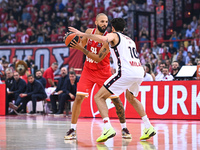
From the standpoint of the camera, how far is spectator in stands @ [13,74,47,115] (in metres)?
15.9

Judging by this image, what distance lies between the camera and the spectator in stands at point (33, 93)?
628 inches

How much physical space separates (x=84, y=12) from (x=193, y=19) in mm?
7422

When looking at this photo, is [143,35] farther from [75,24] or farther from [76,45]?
[76,45]

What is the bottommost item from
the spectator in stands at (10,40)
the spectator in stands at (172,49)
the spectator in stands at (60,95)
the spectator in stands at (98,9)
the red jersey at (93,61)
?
the spectator in stands at (60,95)

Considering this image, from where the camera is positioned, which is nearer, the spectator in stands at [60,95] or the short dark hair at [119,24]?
the short dark hair at [119,24]

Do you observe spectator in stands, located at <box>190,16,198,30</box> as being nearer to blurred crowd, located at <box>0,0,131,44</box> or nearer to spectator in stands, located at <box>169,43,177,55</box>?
spectator in stands, located at <box>169,43,177,55</box>

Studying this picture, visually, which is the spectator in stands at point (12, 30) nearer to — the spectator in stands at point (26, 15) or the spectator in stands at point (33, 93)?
the spectator in stands at point (26, 15)

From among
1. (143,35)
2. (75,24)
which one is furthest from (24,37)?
(143,35)

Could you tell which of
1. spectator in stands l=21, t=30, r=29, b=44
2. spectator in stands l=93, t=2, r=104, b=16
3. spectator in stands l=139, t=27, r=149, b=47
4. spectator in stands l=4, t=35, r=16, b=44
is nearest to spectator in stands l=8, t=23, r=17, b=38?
spectator in stands l=4, t=35, r=16, b=44

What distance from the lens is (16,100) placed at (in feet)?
54.1

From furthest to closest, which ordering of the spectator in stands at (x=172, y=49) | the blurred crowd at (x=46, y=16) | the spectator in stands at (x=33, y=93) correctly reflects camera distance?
the blurred crowd at (x=46, y=16) < the spectator in stands at (x=172, y=49) < the spectator in stands at (x=33, y=93)

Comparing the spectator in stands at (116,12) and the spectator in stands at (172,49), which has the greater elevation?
the spectator in stands at (116,12)

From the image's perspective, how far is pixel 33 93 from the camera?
16047 millimetres

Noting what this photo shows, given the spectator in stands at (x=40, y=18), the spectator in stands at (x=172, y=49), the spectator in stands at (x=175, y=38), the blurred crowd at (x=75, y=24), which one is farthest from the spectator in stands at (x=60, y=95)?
the spectator in stands at (x=40, y=18)
